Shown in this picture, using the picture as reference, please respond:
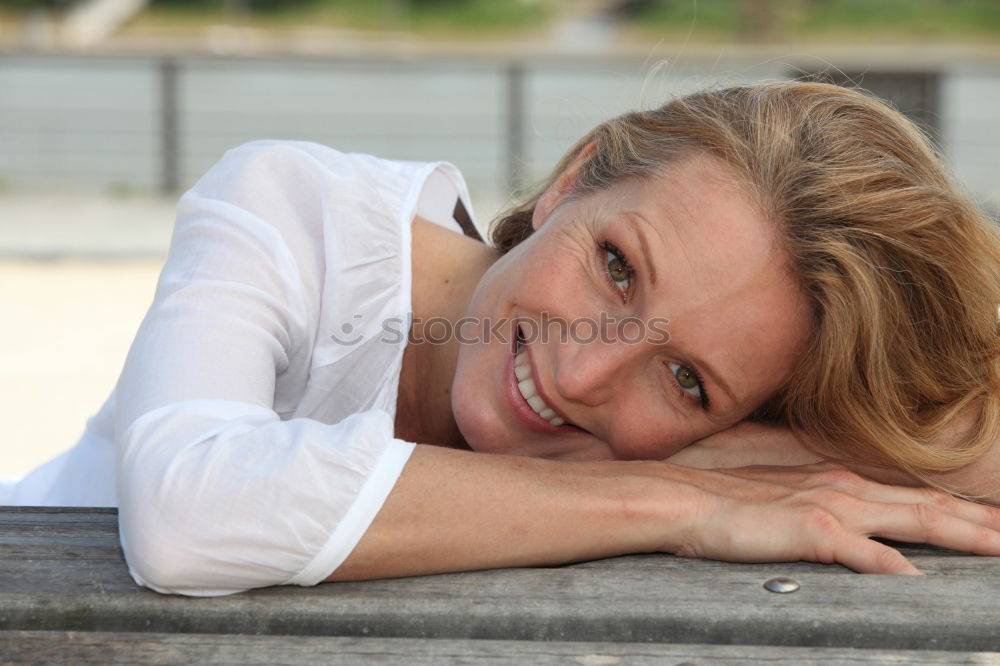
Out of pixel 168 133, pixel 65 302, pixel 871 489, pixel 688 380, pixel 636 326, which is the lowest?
pixel 65 302

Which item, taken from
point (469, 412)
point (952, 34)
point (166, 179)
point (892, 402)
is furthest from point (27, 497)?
point (952, 34)

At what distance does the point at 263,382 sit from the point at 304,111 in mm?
10087

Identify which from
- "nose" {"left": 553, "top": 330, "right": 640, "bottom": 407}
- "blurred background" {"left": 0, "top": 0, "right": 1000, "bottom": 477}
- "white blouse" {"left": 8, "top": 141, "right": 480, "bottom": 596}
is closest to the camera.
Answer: "white blouse" {"left": 8, "top": 141, "right": 480, "bottom": 596}

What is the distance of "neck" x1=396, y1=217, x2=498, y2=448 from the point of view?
2.51 m

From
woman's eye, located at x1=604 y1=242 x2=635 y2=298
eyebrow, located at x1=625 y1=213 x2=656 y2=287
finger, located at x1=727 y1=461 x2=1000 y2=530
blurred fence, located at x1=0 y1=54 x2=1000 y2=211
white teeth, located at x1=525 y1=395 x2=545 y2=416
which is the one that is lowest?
blurred fence, located at x1=0 y1=54 x2=1000 y2=211

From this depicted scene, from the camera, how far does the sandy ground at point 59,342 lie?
17.3 ft

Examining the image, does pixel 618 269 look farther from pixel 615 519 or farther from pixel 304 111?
pixel 304 111

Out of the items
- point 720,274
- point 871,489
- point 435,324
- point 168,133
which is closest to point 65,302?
point 168,133

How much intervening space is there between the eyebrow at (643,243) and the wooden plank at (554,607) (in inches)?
23.0

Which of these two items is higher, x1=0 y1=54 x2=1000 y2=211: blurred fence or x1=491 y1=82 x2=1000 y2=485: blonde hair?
x1=491 y1=82 x2=1000 y2=485: blonde hair

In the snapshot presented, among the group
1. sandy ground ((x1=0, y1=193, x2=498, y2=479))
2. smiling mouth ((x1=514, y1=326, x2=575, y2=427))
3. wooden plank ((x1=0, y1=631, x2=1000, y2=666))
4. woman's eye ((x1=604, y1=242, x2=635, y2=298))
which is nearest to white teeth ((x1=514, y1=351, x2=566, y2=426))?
smiling mouth ((x1=514, y1=326, x2=575, y2=427))

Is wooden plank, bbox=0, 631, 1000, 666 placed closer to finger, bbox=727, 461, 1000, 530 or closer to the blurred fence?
finger, bbox=727, 461, 1000, 530

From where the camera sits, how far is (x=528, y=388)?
2.15 metres

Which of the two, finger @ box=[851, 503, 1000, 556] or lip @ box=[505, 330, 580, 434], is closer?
finger @ box=[851, 503, 1000, 556]
